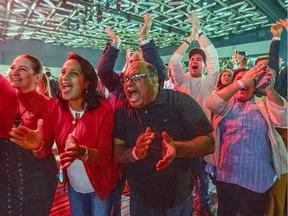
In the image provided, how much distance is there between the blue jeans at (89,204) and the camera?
4.14 ft

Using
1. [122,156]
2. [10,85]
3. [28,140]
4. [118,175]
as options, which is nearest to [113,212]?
[118,175]

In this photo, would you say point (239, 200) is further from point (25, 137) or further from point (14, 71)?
point (14, 71)

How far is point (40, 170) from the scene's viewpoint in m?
1.34

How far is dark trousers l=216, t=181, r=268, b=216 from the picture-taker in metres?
1.48

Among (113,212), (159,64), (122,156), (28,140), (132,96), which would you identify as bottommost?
(113,212)

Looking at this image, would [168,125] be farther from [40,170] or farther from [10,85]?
[10,85]

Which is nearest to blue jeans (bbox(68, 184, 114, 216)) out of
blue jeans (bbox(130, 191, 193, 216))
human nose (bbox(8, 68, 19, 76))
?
blue jeans (bbox(130, 191, 193, 216))

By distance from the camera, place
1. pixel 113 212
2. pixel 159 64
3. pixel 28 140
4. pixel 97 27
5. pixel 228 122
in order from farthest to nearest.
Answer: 1. pixel 97 27
2. pixel 159 64
3. pixel 228 122
4. pixel 113 212
5. pixel 28 140

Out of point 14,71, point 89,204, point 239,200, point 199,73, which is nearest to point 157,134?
point 89,204

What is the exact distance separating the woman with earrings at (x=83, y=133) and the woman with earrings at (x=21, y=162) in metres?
0.14

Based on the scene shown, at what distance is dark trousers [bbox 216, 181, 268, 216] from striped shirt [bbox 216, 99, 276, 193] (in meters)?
0.04

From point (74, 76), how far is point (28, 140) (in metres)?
0.40

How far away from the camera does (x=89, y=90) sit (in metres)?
1.33

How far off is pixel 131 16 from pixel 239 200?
21.8 ft
